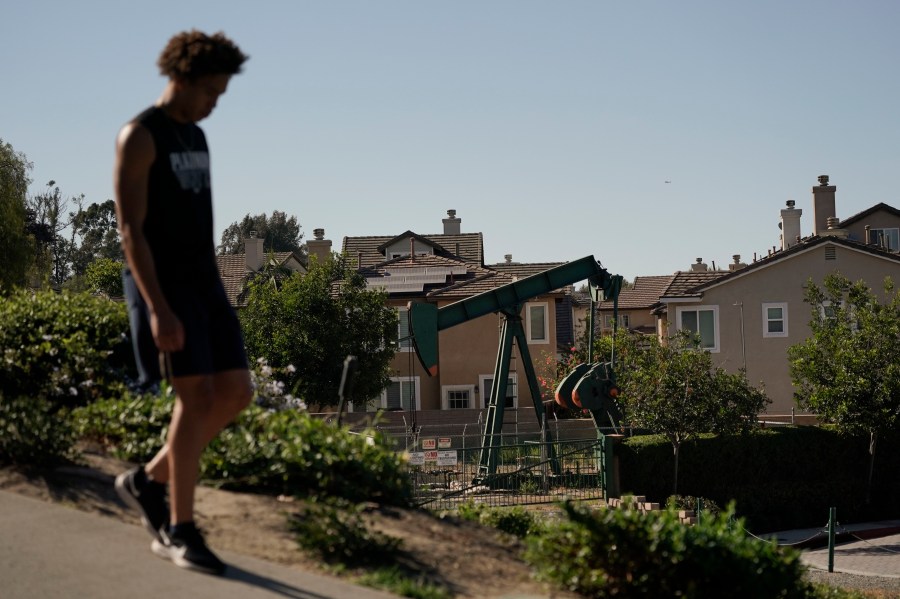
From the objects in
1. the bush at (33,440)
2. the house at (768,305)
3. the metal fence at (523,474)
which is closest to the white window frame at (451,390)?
the house at (768,305)

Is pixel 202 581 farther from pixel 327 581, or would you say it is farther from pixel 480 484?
pixel 480 484

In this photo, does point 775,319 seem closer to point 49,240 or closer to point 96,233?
point 49,240

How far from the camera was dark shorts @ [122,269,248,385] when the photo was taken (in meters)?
5.05

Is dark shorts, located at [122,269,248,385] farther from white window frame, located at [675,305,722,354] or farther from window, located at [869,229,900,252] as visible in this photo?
window, located at [869,229,900,252]

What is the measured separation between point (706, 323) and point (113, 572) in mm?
41824

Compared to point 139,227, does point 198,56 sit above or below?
above

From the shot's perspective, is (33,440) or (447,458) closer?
(33,440)

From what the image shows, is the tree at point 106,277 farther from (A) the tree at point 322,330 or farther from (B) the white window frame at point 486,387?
(B) the white window frame at point 486,387

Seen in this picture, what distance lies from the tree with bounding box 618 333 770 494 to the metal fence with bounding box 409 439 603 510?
2.65 metres

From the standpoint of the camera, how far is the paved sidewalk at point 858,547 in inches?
955

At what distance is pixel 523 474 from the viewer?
26812 millimetres

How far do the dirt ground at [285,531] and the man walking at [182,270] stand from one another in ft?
1.81

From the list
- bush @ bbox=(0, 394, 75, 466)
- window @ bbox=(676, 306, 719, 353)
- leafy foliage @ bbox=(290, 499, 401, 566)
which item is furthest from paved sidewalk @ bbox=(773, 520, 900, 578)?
leafy foliage @ bbox=(290, 499, 401, 566)

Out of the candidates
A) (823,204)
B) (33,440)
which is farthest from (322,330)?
(33,440)
